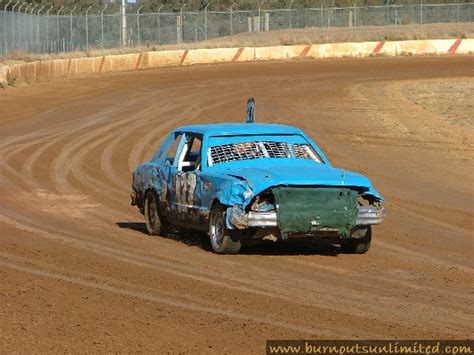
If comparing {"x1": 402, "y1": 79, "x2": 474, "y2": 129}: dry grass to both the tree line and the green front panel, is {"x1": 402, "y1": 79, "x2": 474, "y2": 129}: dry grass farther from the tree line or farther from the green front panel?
the tree line

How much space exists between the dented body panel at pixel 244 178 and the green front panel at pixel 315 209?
1cm

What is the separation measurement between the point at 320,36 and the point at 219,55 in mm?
12882

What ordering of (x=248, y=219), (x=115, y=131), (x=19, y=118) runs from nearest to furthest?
1. (x=248, y=219)
2. (x=115, y=131)
3. (x=19, y=118)

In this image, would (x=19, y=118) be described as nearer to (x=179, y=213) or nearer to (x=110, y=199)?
(x=110, y=199)

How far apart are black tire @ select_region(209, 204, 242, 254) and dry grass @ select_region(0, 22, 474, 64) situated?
37.3 meters

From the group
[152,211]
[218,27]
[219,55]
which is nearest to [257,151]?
[152,211]

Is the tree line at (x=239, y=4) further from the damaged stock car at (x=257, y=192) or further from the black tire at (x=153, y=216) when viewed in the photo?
the damaged stock car at (x=257, y=192)

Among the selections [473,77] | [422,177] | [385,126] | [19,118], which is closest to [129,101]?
[19,118]

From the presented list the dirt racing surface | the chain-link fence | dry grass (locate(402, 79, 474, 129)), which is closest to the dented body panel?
the dirt racing surface

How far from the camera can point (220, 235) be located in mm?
11875

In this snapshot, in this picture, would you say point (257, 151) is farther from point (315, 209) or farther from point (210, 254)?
point (315, 209)

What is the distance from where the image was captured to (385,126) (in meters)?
29.0

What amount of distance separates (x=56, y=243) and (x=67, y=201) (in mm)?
4929

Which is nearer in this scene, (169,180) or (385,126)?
(169,180)
